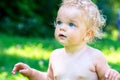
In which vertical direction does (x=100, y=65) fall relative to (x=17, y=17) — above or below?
above

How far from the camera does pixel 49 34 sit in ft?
64.8

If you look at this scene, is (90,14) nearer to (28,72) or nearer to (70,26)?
(70,26)

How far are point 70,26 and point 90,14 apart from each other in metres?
0.23

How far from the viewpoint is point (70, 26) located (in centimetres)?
436

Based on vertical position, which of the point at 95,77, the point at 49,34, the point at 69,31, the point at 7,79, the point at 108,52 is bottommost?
the point at 49,34

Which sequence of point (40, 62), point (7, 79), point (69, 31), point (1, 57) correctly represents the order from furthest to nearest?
point (1, 57) < point (40, 62) < point (7, 79) < point (69, 31)

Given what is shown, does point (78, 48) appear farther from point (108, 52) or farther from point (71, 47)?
point (108, 52)

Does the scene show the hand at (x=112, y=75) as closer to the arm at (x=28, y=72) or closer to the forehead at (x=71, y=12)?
the forehead at (x=71, y=12)

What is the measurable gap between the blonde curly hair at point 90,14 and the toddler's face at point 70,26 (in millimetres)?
54

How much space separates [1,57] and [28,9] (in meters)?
10.5

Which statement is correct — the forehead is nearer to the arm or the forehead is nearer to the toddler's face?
the toddler's face

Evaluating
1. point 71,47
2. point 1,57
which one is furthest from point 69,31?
point 1,57

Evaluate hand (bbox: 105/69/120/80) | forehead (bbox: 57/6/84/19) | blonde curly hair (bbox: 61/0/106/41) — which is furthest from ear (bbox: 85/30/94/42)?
hand (bbox: 105/69/120/80)

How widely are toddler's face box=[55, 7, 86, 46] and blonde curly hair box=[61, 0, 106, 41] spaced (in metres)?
0.05
